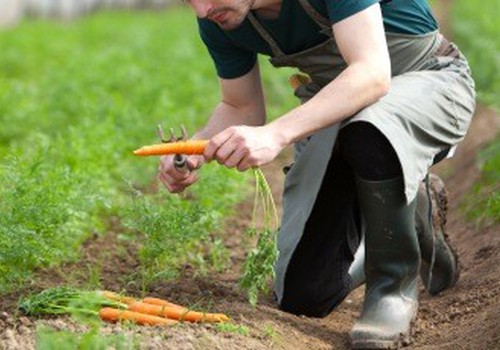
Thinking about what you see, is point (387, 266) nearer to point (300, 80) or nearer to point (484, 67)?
point (300, 80)

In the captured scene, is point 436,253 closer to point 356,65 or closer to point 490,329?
point 490,329

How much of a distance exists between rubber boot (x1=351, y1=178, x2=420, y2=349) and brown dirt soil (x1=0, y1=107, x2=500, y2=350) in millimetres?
131

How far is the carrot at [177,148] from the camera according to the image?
438cm

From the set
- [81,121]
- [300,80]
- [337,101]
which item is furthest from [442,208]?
[81,121]

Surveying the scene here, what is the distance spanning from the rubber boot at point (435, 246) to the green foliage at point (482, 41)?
202 cm

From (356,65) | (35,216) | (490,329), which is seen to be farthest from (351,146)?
(35,216)

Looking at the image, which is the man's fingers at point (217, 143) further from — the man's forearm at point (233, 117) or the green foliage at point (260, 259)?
the man's forearm at point (233, 117)

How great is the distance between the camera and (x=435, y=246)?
5375 millimetres

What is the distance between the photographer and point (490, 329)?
4.49 metres

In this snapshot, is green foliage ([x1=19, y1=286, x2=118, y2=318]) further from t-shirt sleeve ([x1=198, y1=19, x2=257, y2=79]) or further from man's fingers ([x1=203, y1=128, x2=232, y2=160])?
t-shirt sleeve ([x1=198, y1=19, x2=257, y2=79])

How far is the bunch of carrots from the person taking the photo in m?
4.36

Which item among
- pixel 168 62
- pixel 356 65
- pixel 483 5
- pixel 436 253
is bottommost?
pixel 483 5

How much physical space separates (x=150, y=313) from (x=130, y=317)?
4.7 inches

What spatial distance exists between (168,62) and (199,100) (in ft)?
6.05
